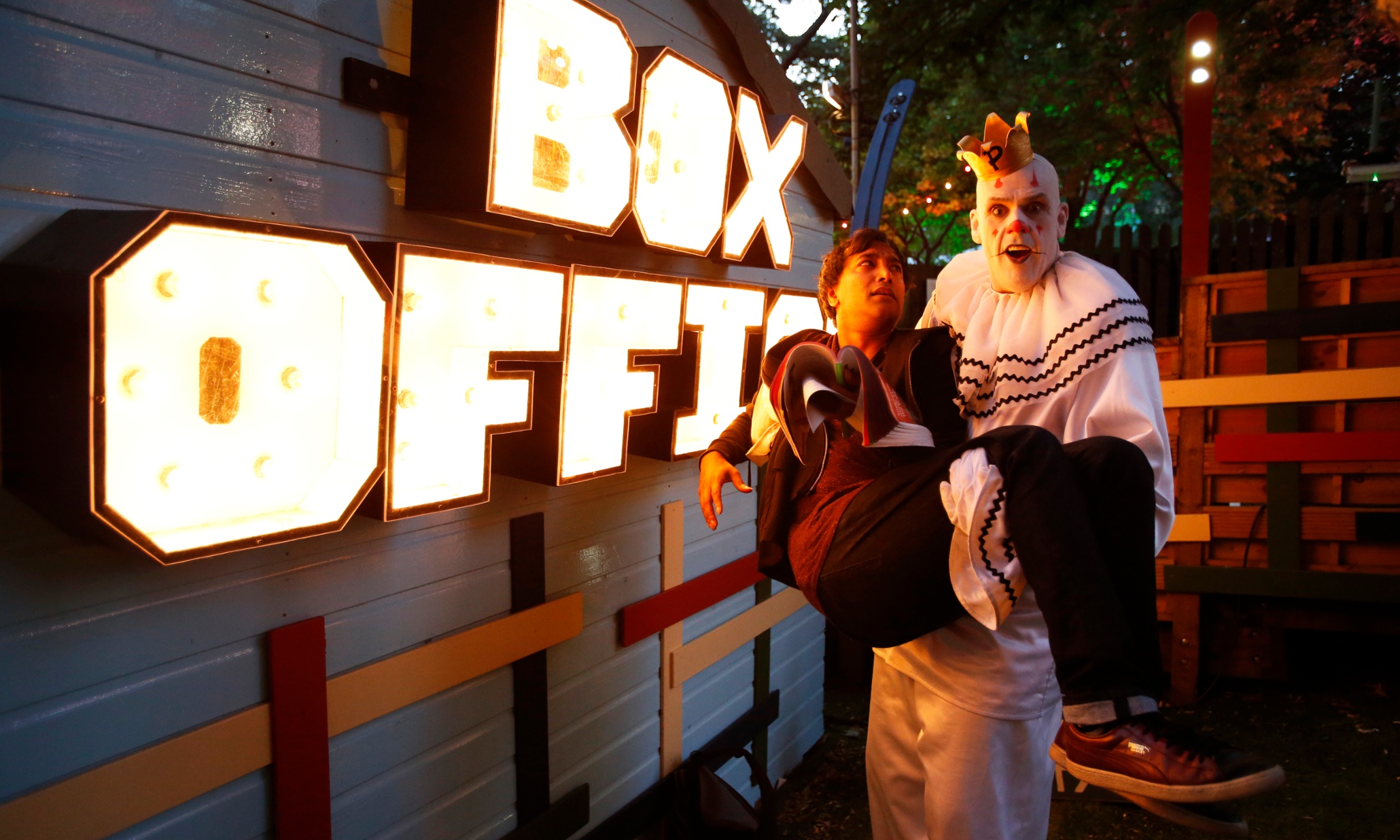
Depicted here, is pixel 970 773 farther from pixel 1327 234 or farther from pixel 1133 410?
pixel 1327 234

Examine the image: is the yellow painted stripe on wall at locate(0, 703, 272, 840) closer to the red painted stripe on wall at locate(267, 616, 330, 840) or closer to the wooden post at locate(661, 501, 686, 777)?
the red painted stripe on wall at locate(267, 616, 330, 840)

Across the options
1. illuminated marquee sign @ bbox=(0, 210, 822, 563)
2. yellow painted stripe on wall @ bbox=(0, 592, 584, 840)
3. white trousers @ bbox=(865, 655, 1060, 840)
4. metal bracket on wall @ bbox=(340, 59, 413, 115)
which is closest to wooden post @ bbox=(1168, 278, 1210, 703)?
white trousers @ bbox=(865, 655, 1060, 840)

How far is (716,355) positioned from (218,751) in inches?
88.7

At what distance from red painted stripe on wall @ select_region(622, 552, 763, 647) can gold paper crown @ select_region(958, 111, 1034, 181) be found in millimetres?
1495

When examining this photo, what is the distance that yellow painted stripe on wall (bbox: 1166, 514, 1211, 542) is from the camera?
555 centimetres

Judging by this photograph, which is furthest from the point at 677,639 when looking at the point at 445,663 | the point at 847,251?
the point at 847,251

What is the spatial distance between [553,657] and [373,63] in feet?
6.40

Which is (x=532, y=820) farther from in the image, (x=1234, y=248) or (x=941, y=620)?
Result: (x=1234, y=248)

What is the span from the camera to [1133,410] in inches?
84.5

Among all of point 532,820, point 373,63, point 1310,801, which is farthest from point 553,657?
point 1310,801

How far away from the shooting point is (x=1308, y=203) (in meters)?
5.86

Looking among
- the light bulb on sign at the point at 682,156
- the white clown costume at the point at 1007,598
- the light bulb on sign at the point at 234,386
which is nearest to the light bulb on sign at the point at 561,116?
the light bulb on sign at the point at 682,156

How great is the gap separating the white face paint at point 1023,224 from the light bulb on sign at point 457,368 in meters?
1.31

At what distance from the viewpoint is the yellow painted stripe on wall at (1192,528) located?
555 centimetres
